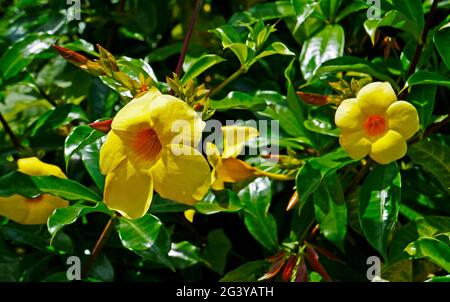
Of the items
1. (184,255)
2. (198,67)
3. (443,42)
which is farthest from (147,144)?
(443,42)

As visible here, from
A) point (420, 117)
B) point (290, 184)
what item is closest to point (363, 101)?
point (420, 117)

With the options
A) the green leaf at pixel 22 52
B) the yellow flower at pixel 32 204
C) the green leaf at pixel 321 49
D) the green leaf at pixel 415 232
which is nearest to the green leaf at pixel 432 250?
the green leaf at pixel 415 232

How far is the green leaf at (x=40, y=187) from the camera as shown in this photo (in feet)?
5.76

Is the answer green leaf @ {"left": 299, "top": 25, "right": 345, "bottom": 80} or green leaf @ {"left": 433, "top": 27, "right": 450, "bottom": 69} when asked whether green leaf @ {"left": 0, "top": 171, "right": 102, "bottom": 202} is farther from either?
green leaf @ {"left": 433, "top": 27, "right": 450, "bottom": 69}

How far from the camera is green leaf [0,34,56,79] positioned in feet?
7.01

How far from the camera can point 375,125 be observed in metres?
1.73

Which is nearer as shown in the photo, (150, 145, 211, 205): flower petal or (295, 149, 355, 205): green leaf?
(150, 145, 211, 205): flower petal

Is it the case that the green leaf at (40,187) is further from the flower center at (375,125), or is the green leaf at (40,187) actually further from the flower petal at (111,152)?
the flower center at (375,125)

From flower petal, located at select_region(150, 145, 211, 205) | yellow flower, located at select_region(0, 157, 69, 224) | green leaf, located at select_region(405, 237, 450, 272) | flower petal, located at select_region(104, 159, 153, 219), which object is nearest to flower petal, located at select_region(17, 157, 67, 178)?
yellow flower, located at select_region(0, 157, 69, 224)

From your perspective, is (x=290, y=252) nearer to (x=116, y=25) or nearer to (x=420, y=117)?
(x=420, y=117)

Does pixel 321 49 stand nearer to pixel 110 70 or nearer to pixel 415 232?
pixel 415 232

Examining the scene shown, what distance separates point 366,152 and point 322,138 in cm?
33

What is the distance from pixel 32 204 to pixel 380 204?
0.92m

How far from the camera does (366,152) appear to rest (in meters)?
1.68
